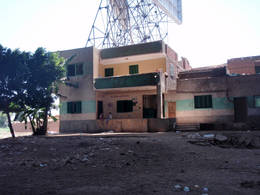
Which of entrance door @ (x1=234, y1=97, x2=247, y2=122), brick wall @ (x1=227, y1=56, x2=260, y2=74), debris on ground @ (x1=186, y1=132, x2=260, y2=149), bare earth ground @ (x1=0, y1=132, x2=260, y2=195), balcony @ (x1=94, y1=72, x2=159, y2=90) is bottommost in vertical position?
bare earth ground @ (x1=0, y1=132, x2=260, y2=195)

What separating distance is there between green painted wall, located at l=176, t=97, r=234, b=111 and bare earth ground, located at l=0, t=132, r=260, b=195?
354 inches

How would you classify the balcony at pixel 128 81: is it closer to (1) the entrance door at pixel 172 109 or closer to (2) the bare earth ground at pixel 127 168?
(1) the entrance door at pixel 172 109

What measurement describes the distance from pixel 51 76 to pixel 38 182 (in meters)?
14.9

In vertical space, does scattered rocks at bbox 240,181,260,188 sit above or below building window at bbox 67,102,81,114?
below

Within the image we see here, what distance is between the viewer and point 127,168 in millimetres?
7746

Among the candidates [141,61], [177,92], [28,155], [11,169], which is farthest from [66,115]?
[11,169]

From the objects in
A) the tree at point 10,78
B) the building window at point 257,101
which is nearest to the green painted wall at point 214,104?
the building window at point 257,101

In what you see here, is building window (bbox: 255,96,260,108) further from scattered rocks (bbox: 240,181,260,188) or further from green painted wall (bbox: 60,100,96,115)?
scattered rocks (bbox: 240,181,260,188)

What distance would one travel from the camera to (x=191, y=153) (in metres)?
9.87

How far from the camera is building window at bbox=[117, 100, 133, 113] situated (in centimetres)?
2275

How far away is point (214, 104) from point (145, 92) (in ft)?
18.6

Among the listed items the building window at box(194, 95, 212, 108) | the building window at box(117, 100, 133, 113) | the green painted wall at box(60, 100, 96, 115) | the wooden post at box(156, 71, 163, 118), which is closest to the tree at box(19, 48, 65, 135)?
the green painted wall at box(60, 100, 96, 115)

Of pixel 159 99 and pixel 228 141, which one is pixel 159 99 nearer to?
pixel 159 99

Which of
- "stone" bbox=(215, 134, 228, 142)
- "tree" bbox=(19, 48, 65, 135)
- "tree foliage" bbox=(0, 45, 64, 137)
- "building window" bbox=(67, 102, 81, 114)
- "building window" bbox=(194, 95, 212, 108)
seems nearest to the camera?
"stone" bbox=(215, 134, 228, 142)
